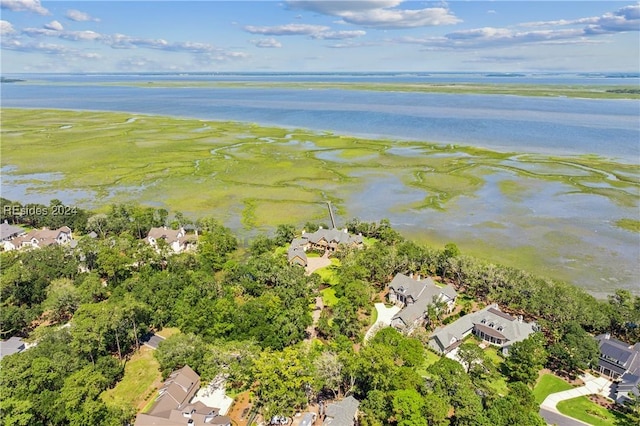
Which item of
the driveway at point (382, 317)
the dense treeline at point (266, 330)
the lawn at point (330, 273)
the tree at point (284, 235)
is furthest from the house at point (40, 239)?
the driveway at point (382, 317)

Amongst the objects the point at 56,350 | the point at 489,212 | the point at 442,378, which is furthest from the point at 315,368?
the point at 489,212

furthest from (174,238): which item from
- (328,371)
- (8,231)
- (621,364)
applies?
(621,364)

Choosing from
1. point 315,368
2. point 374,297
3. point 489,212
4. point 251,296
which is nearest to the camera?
point 315,368

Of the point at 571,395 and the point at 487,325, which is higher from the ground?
the point at 487,325

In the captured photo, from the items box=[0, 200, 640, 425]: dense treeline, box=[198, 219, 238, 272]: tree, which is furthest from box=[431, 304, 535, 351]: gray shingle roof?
box=[198, 219, 238, 272]: tree

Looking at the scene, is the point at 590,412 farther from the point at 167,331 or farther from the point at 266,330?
the point at 167,331

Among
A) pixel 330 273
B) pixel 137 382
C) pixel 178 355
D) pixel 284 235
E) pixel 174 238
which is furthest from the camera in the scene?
pixel 284 235

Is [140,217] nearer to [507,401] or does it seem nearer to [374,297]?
[374,297]
